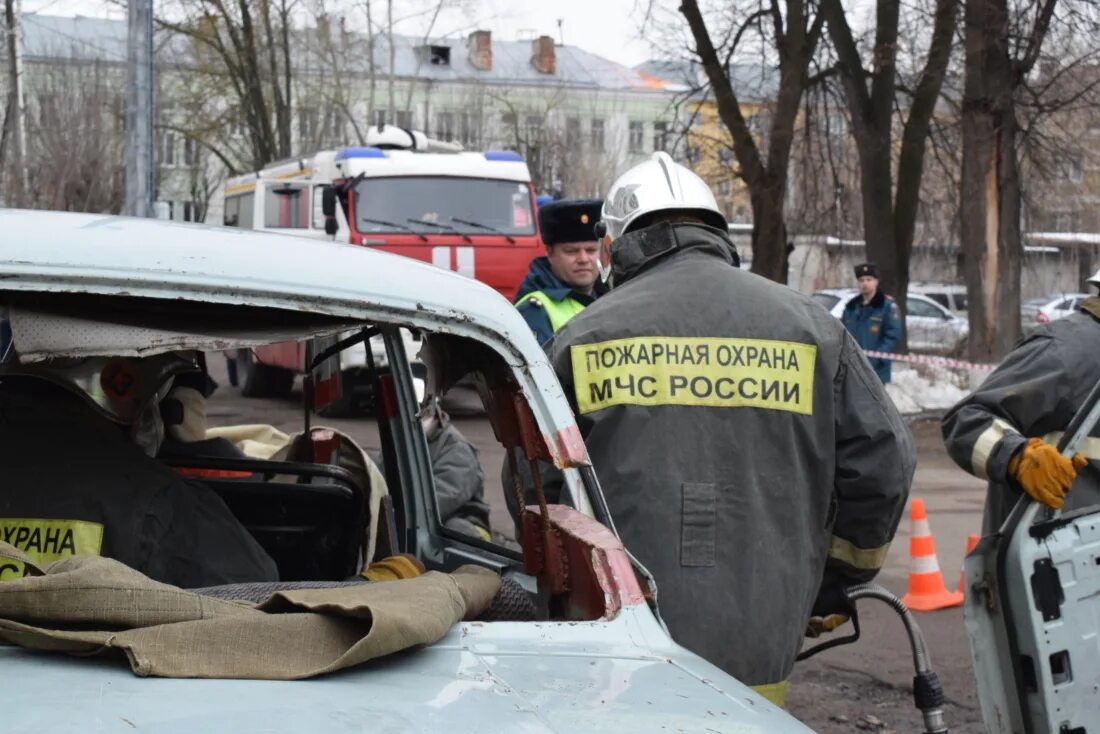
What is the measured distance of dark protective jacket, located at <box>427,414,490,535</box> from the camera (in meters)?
5.38

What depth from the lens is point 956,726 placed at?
213 inches

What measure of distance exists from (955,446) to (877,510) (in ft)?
3.65

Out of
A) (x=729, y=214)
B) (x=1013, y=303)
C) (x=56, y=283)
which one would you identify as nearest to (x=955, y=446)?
(x=56, y=283)

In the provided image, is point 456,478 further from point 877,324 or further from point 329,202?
point 329,202

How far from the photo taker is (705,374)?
10.8 feet

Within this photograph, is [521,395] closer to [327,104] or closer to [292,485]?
[292,485]

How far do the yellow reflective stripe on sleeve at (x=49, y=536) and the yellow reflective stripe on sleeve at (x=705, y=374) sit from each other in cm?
116

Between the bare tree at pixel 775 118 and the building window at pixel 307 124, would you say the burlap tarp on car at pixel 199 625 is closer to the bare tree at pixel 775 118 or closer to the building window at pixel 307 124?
the bare tree at pixel 775 118

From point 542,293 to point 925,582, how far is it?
8.97 feet

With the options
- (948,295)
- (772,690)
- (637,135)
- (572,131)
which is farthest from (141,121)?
(637,135)

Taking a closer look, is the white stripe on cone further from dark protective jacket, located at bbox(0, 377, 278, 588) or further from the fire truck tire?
the fire truck tire

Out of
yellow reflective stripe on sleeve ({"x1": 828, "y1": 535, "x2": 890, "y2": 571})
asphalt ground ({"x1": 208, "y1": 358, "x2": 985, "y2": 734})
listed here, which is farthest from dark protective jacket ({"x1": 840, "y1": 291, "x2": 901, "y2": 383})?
yellow reflective stripe on sleeve ({"x1": 828, "y1": 535, "x2": 890, "y2": 571})

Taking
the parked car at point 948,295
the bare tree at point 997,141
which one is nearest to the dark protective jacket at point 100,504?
the bare tree at point 997,141

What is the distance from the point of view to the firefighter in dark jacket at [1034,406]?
167 inches
